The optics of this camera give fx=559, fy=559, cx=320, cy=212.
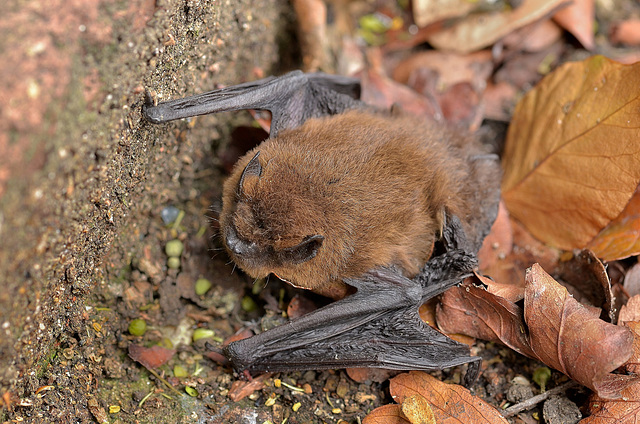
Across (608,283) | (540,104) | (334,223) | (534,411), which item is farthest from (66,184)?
(540,104)

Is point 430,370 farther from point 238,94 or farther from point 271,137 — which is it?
point 238,94

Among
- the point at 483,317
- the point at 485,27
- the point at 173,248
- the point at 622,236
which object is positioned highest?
the point at 485,27

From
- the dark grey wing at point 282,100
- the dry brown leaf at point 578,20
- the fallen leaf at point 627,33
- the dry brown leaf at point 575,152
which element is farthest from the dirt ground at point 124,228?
the fallen leaf at point 627,33

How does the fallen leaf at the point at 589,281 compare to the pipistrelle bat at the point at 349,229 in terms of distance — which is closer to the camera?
the pipistrelle bat at the point at 349,229

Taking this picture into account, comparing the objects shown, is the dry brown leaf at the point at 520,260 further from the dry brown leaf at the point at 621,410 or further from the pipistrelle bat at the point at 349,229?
the dry brown leaf at the point at 621,410

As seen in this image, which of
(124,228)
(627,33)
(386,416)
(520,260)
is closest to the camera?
(386,416)

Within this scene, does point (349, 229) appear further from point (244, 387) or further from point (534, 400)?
point (534, 400)

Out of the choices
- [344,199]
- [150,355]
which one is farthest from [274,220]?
[150,355]
